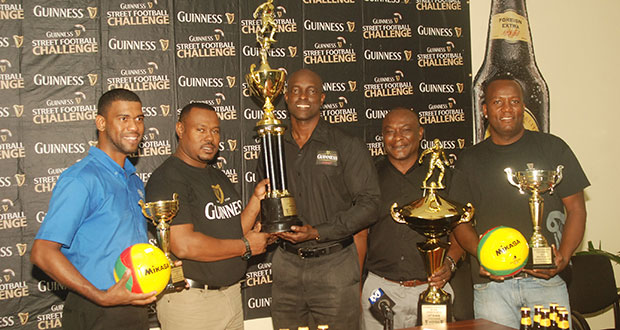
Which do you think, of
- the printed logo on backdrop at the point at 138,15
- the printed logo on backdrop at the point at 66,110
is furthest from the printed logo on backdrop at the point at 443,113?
the printed logo on backdrop at the point at 66,110

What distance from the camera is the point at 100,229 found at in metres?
2.58

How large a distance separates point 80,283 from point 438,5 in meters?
3.90

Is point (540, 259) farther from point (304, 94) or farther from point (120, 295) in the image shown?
point (120, 295)

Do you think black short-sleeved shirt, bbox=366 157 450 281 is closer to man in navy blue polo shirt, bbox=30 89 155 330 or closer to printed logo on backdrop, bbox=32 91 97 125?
man in navy blue polo shirt, bbox=30 89 155 330

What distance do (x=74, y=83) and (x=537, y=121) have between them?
13.9 feet

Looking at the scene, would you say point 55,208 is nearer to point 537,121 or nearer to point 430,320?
point 430,320

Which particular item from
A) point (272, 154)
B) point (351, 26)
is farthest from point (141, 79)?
point (351, 26)

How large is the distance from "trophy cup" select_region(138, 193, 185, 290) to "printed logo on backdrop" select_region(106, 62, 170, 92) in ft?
4.88

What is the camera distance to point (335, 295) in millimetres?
3223

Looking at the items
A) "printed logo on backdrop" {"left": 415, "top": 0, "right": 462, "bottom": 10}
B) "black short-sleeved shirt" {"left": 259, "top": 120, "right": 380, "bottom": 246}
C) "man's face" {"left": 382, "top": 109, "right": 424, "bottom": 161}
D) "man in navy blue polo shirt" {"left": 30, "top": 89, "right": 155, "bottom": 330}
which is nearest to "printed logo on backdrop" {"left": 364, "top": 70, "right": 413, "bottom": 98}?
"printed logo on backdrop" {"left": 415, "top": 0, "right": 462, "bottom": 10}

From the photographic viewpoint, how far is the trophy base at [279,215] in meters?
3.03

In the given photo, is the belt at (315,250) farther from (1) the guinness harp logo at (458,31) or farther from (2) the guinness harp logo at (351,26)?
(1) the guinness harp logo at (458,31)

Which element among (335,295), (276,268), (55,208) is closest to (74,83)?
(55,208)

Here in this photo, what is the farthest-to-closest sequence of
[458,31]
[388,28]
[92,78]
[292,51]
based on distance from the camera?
1. [458,31]
2. [388,28]
3. [292,51]
4. [92,78]
